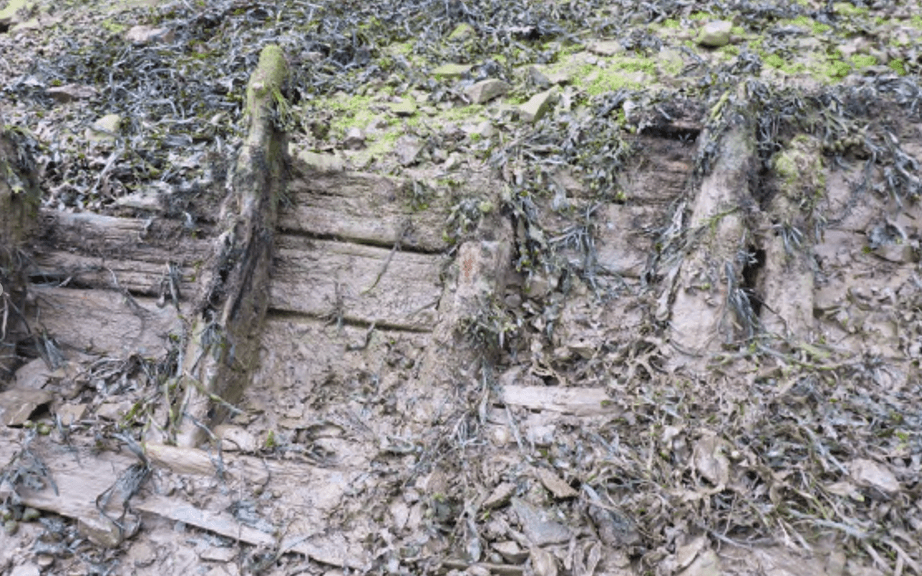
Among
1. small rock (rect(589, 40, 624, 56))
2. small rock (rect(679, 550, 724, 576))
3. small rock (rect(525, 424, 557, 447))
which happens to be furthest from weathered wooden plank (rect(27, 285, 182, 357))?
small rock (rect(589, 40, 624, 56))

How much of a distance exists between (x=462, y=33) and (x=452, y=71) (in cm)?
55

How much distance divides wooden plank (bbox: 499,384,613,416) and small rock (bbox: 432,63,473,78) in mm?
2243

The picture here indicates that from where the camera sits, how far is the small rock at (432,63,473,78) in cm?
434

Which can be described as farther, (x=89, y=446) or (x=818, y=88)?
(x=818, y=88)

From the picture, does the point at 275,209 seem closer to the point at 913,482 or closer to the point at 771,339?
the point at 771,339

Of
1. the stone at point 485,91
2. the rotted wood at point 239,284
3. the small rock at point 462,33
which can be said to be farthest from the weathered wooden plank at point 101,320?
the small rock at point 462,33

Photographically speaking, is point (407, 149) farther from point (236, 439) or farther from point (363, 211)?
point (236, 439)

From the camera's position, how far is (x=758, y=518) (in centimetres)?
227

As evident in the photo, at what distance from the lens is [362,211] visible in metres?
3.41

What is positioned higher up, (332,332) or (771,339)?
(771,339)

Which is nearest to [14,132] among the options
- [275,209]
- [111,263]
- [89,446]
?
[111,263]

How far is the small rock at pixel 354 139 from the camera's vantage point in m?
3.83

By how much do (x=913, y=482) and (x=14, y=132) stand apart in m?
3.97

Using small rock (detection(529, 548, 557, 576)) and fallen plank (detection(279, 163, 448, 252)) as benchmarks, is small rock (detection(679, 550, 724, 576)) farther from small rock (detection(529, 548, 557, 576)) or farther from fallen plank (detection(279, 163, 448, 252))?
fallen plank (detection(279, 163, 448, 252))
